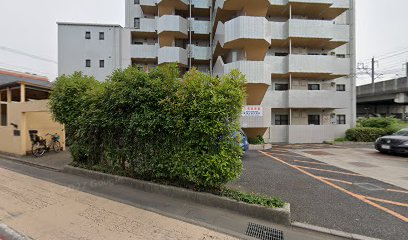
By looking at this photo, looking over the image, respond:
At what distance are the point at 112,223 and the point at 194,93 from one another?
9.95 feet

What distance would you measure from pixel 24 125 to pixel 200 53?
14922 millimetres

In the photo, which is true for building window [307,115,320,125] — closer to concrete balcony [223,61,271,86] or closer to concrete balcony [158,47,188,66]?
concrete balcony [223,61,271,86]

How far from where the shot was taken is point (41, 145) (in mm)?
10641

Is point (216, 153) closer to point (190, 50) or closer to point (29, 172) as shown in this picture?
point (29, 172)

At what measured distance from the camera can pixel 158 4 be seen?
19.3 m

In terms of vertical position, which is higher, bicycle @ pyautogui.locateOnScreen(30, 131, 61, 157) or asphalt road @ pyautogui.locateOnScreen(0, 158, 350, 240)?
bicycle @ pyautogui.locateOnScreen(30, 131, 61, 157)

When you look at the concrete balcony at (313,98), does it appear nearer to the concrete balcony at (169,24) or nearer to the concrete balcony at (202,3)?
the concrete balcony at (169,24)

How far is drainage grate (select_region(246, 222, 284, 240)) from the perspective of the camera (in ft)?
10.9

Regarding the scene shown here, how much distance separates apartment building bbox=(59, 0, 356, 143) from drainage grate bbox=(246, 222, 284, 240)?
9.38m

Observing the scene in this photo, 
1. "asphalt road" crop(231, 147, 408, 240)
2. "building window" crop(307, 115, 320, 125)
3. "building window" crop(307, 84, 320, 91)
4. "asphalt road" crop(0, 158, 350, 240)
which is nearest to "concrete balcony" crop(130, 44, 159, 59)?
"building window" crop(307, 84, 320, 91)

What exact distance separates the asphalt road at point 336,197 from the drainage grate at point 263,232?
2.23 feet

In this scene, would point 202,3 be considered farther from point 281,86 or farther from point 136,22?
point 281,86

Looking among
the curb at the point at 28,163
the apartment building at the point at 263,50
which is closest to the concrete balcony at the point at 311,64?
the apartment building at the point at 263,50

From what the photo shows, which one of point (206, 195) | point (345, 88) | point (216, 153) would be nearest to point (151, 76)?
point (216, 153)
